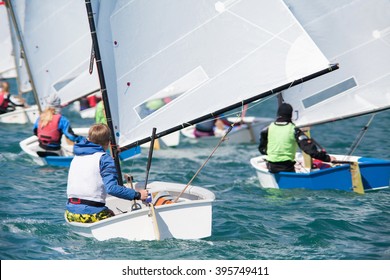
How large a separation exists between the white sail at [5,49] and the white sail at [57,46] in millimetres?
6255

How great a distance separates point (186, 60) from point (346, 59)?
3.53 m

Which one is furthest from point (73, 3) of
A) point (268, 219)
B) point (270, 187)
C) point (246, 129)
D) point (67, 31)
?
point (268, 219)

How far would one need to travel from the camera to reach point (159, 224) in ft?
25.6

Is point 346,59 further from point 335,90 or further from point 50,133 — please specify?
point 50,133

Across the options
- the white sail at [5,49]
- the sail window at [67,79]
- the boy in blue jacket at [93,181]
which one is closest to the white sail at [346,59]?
the sail window at [67,79]

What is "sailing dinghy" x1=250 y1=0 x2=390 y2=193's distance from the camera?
11680 millimetres

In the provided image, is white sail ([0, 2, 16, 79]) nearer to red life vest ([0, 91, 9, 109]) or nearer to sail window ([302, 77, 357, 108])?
red life vest ([0, 91, 9, 109])

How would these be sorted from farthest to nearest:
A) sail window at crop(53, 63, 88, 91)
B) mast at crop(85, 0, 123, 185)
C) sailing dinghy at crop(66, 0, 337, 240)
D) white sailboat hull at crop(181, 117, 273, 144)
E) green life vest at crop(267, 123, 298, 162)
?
white sailboat hull at crop(181, 117, 273, 144)
sail window at crop(53, 63, 88, 91)
green life vest at crop(267, 123, 298, 162)
sailing dinghy at crop(66, 0, 337, 240)
mast at crop(85, 0, 123, 185)

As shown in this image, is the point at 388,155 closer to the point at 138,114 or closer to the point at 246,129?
the point at 246,129

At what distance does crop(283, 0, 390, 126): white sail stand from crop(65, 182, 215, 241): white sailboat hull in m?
4.25

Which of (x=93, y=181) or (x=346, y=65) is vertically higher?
(x=346, y=65)

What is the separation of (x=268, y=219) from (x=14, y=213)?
2.77m

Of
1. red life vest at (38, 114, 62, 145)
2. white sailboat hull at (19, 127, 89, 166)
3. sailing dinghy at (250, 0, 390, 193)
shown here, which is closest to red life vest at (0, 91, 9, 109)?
white sailboat hull at (19, 127, 89, 166)

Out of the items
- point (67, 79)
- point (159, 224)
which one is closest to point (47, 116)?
point (67, 79)
